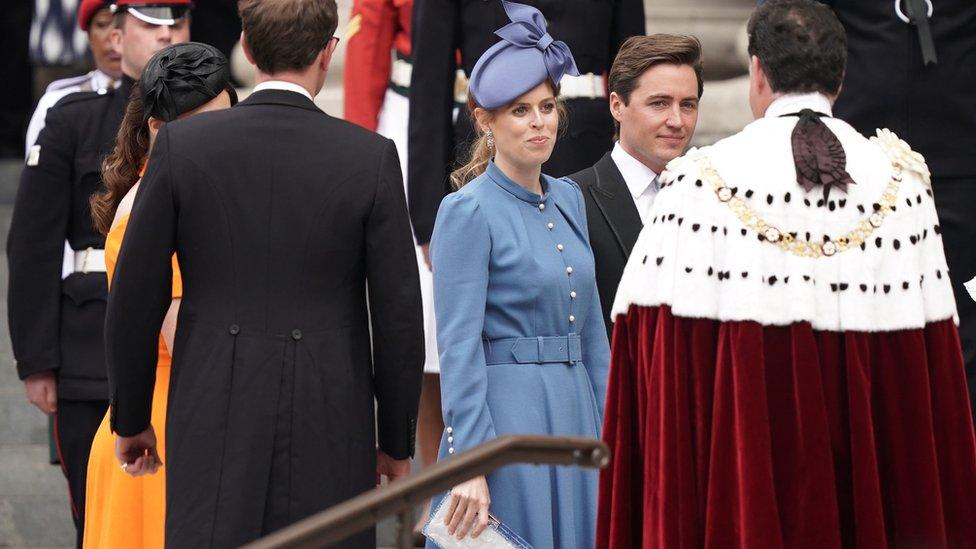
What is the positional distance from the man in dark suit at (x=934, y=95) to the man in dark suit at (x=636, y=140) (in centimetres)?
97

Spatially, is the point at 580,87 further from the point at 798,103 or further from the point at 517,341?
the point at 798,103

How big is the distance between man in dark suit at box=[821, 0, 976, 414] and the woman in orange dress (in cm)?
229

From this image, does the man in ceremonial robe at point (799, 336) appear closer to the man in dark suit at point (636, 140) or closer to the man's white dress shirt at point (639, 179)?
the man in dark suit at point (636, 140)

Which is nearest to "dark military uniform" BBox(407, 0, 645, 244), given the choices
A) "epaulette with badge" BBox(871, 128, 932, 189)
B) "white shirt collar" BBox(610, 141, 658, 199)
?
"white shirt collar" BBox(610, 141, 658, 199)

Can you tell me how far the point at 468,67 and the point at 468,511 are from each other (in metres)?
2.37

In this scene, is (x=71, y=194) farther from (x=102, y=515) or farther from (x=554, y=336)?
(x=554, y=336)

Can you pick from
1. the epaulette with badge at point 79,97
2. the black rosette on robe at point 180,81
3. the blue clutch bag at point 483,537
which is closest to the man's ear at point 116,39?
the epaulette with badge at point 79,97

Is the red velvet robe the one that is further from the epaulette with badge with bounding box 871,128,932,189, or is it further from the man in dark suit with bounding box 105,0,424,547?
the man in dark suit with bounding box 105,0,424,547

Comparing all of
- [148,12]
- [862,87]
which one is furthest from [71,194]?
[862,87]

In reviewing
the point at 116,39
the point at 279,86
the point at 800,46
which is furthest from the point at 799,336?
the point at 116,39

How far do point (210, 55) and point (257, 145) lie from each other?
0.76 m

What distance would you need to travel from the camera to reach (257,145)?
4.54 meters

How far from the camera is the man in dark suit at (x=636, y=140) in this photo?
5.34 m

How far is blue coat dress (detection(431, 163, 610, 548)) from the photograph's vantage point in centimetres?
484
